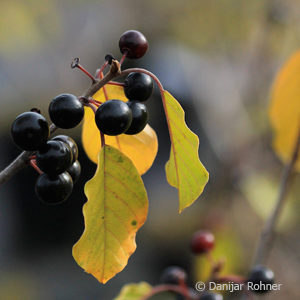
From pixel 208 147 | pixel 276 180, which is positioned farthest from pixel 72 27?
pixel 276 180

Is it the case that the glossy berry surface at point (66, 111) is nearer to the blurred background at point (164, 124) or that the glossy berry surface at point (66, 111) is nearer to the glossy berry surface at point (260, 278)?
the glossy berry surface at point (260, 278)

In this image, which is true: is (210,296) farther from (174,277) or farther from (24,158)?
(24,158)

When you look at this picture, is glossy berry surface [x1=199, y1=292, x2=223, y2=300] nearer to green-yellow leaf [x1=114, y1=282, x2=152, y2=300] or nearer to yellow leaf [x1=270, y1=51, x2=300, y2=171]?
green-yellow leaf [x1=114, y1=282, x2=152, y2=300]

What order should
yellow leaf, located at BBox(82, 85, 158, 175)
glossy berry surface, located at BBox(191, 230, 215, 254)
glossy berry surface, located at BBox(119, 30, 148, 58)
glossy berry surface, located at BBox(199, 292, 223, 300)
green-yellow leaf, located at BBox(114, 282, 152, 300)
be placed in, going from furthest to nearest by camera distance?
glossy berry surface, located at BBox(191, 230, 215, 254) < green-yellow leaf, located at BBox(114, 282, 152, 300) < glossy berry surface, located at BBox(199, 292, 223, 300) < yellow leaf, located at BBox(82, 85, 158, 175) < glossy berry surface, located at BBox(119, 30, 148, 58)

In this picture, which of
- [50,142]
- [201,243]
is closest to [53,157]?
[50,142]

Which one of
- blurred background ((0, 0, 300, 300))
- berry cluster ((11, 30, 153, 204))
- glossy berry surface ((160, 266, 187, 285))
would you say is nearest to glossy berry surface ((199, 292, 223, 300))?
glossy berry surface ((160, 266, 187, 285))

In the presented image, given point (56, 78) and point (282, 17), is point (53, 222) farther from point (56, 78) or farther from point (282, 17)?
point (282, 17)
